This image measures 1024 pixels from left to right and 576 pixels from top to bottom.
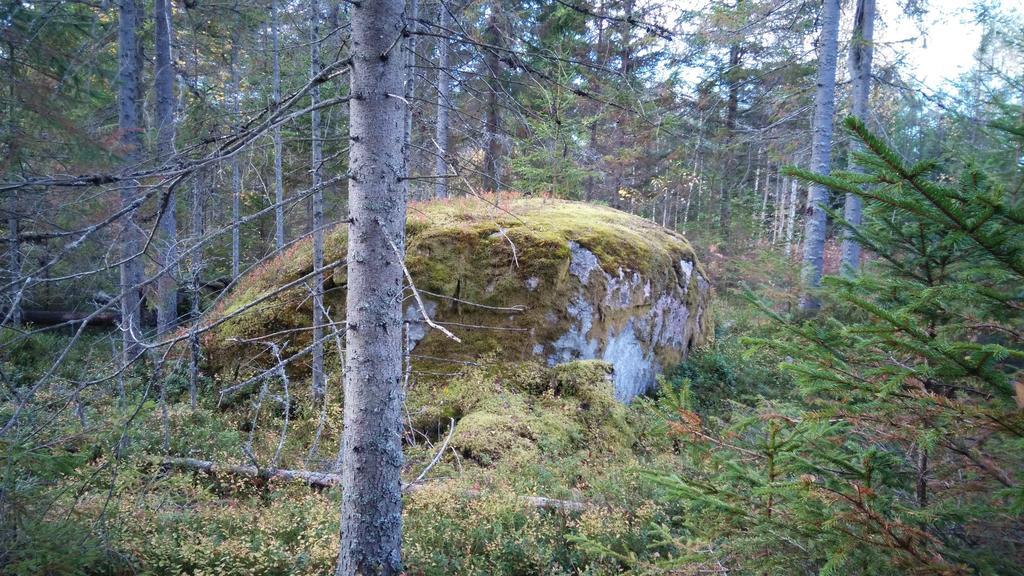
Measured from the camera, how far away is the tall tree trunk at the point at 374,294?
8.12 ft

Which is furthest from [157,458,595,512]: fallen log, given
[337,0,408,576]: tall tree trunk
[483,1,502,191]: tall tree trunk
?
[483,1,502,191]: tall tree trunk

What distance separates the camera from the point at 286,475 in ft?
17.3

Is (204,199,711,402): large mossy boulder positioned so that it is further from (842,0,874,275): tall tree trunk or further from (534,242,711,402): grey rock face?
(842,0,874,275): tall tree trunk

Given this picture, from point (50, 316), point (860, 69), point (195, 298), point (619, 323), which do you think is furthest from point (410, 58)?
point (50, 316)

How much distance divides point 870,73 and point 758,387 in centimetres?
716

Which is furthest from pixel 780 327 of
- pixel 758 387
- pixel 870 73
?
pixel 870 73

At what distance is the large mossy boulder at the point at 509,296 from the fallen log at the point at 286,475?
1.58 m

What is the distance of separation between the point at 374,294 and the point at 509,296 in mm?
4615

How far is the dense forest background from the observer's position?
5.67 ft

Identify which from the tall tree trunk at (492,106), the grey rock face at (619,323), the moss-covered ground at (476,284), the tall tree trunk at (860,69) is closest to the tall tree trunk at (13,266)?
the tall tree trunk at (492,106)

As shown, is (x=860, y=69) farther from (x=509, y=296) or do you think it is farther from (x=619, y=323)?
(x=509, y=296)

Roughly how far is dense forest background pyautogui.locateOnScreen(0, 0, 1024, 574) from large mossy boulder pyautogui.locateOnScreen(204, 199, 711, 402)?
0.43 metres

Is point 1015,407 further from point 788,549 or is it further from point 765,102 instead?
point 765,102

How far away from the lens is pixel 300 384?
7301 millimetres
